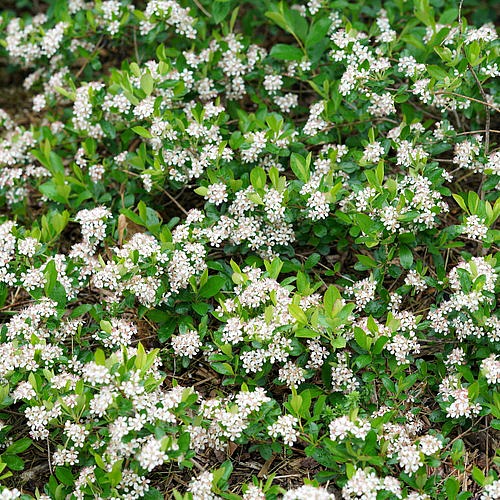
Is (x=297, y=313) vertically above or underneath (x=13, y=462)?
above

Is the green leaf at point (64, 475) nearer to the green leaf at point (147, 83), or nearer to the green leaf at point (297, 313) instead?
the green leaf at point (297, 313)

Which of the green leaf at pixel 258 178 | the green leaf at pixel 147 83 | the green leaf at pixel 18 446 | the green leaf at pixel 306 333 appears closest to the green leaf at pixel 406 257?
the green leaf at pixel 306 333

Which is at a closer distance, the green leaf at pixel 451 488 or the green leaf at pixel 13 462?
the green leaf at pixel 451 488

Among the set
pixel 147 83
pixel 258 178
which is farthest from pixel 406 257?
pixel 147 83

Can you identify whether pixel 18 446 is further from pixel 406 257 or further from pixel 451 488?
pixel 406 257

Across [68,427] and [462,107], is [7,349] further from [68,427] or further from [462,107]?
[462,107]

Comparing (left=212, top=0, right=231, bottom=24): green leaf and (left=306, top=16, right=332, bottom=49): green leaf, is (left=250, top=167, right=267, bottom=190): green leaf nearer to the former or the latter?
(left=306, top=16, right=332, bottom=49): green leaf

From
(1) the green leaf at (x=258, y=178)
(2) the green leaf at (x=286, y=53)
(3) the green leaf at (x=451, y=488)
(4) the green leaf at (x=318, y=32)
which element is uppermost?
(4) the green leaf at (x=318, y=32)

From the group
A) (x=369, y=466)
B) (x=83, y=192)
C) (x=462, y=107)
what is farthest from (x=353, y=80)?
(x=369, y=466)
